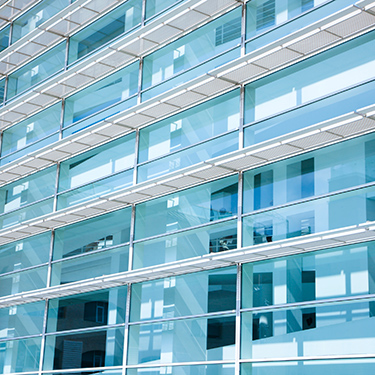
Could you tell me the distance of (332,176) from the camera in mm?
16422

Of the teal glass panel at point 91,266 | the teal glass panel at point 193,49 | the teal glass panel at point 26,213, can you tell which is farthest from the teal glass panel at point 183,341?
the teal glass panel at point 193,49

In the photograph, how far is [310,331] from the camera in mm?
15797

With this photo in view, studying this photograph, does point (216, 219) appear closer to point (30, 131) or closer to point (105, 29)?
point (105, 29)

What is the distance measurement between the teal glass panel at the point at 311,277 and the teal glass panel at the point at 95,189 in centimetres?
624

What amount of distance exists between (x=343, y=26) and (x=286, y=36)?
4.62 ft

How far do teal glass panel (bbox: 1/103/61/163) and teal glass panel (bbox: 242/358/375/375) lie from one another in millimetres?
12870

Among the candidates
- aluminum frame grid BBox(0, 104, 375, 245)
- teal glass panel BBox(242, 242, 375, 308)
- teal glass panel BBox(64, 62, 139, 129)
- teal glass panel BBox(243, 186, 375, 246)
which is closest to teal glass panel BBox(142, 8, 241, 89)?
teal glass panel BBox(64, 62, 139, 129)

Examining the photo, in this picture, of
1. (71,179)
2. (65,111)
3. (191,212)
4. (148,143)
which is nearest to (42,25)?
(65,111)

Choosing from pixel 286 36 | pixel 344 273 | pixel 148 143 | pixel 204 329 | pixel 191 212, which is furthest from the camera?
pixel 148 143

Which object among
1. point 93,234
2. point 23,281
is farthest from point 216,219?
point 23,281

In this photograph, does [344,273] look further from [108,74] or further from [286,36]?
[108,74]

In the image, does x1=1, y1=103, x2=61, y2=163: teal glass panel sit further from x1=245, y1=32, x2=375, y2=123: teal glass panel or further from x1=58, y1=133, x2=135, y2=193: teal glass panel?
x1=245, y1=32, x2=375, y2=123: teal glass panel

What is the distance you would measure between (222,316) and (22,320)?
1023cm

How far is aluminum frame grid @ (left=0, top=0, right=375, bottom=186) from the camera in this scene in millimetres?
16531
